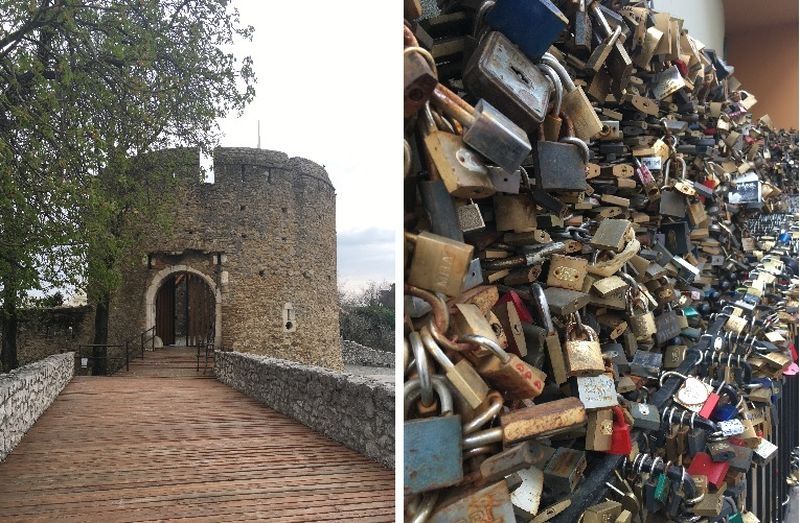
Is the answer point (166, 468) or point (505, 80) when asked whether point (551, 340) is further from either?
point (166, 468)

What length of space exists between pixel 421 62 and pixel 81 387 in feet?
Result: 9.41

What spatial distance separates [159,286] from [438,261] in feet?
9.53

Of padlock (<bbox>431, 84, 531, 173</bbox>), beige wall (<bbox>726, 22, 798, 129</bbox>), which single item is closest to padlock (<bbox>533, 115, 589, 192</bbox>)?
padlock (<bbox>431, 84, 531, 173</bbox>)

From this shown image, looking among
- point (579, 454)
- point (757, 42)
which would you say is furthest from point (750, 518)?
point (757, 42)

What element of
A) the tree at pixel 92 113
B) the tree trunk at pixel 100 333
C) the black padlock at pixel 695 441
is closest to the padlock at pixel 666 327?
the black padlock at pixel 695 441

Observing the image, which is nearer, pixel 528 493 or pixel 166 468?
pixel 528 493

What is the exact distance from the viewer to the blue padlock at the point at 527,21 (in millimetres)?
490

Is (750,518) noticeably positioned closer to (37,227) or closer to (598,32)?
(598,32)

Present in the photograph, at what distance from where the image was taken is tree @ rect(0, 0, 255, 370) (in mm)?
2129

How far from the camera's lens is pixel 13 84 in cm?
212

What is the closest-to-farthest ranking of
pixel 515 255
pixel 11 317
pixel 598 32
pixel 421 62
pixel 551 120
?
pixel 421 62 < pixel 551 120 < pixel 515 255 < pixel 598 32 < pixel 11 317

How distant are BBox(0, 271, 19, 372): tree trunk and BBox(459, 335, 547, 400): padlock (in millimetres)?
2190

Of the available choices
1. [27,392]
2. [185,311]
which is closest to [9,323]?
[27,392]

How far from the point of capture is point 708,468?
1.07 m
